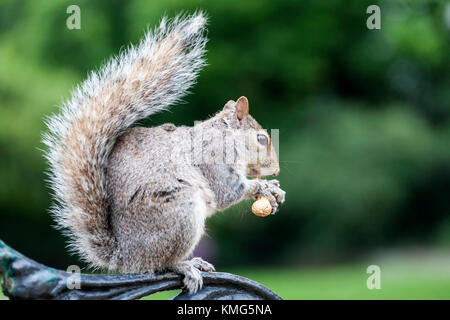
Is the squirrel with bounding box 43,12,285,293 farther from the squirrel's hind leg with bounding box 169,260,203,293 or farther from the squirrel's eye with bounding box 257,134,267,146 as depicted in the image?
the squirrel's eye with bounding box 257,134,267,146

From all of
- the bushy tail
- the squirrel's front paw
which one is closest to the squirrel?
the bushy tail

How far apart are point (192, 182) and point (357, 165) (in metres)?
3.89

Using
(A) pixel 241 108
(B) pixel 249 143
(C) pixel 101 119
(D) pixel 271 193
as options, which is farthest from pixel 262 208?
(C) pixel 101 119

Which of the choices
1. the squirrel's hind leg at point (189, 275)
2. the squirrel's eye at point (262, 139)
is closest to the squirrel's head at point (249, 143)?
the squirrel's eye at point (262, 139)

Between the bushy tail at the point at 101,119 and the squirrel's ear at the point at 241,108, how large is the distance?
202 millimetres

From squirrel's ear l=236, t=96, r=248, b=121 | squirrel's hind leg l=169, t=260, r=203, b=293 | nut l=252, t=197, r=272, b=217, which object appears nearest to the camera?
squirrel's hind leg l=169, t=260, r=203, b=293

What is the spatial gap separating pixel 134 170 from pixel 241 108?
42 cm

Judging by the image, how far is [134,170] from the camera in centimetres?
155

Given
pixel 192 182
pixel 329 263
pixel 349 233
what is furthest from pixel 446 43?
pixel 192 182

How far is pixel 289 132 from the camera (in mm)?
5477

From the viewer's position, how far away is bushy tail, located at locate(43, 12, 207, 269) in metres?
1.51

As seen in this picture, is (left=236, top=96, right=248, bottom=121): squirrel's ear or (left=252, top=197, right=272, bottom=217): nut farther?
(left=236, top=96, right=248, bottom=121): squirrel's ear

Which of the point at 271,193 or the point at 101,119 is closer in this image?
the point at 101,119

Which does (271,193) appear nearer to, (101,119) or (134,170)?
(134,170)
